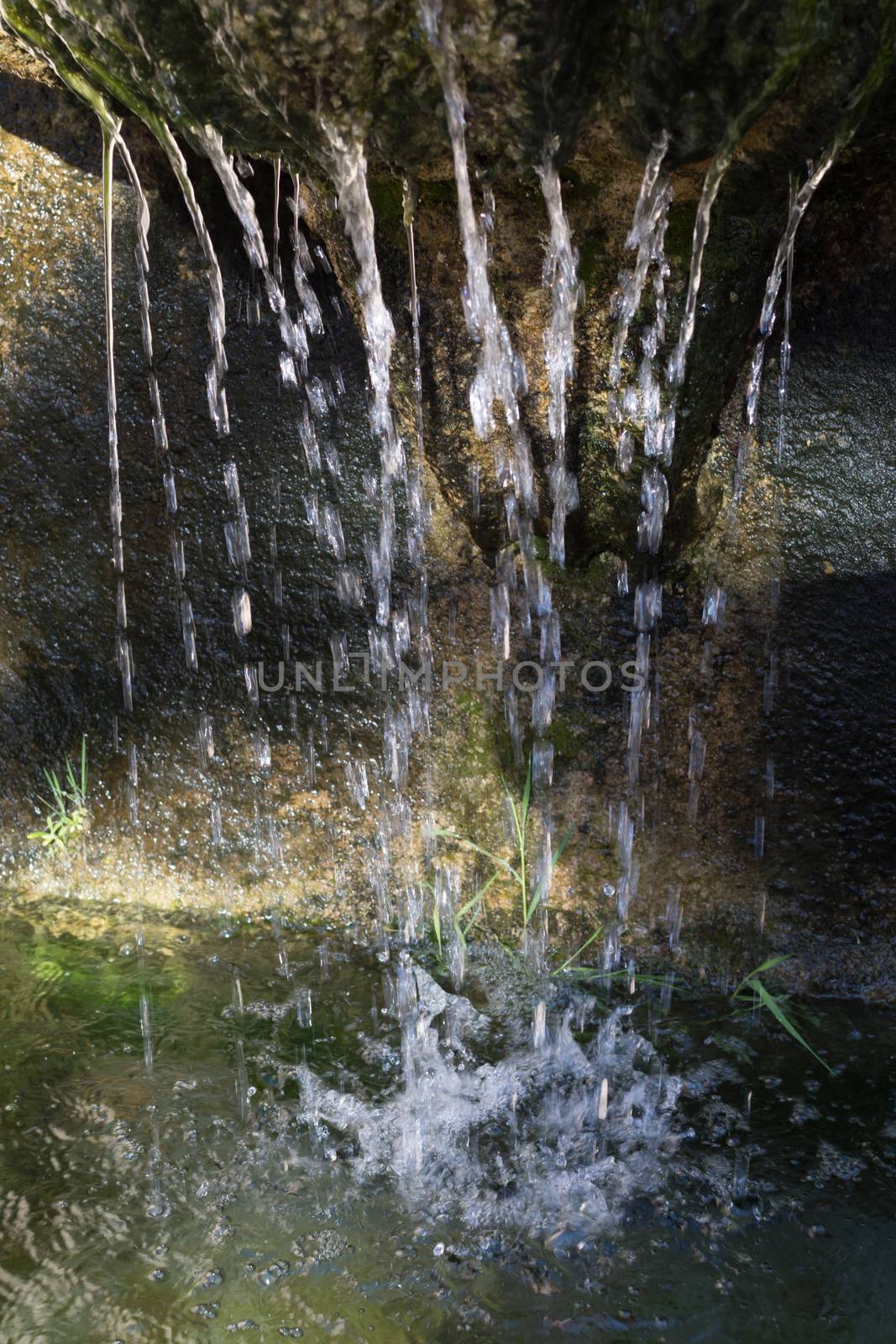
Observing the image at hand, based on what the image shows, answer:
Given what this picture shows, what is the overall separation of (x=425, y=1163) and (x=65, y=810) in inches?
55.5

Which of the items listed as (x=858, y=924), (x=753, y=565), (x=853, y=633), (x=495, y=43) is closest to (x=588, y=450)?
(x=753, y=565)

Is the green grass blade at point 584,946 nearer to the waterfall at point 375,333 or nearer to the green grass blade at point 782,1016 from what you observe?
the green grass blade at point 782,1016

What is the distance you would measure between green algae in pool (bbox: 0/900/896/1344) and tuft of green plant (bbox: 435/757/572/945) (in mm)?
165

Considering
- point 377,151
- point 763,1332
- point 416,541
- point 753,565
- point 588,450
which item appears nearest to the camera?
point 763,1332

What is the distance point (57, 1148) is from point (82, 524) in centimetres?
139

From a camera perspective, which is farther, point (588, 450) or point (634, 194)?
point (588, 450)

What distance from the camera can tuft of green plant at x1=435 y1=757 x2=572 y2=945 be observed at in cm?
232

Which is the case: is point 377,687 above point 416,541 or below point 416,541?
below

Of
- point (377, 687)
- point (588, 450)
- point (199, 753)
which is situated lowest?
point (199, 753)

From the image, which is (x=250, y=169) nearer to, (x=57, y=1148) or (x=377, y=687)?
(x=377, y=687)

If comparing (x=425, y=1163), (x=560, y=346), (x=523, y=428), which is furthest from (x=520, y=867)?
(x=560, y=346)

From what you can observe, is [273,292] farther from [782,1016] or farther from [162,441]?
[782,1016]

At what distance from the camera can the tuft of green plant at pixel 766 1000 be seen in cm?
Answer: 198

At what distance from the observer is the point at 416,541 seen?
234 centimetres
